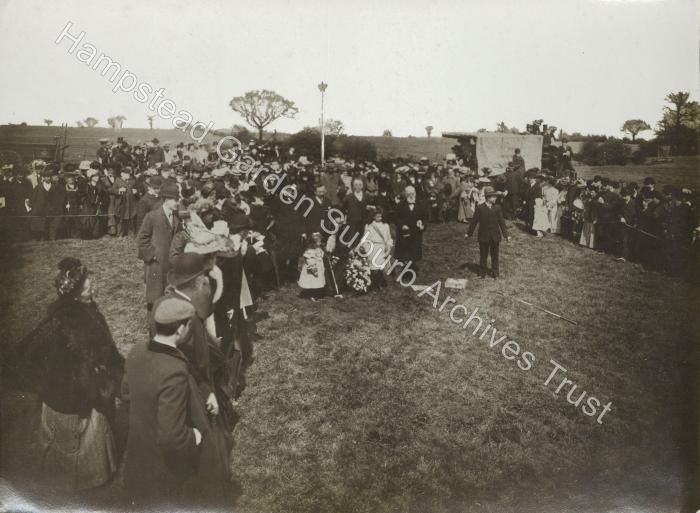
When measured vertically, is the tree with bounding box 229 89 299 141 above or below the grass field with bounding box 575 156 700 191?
above

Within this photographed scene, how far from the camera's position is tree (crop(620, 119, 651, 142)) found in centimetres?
566

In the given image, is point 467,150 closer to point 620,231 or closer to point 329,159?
point 329,159

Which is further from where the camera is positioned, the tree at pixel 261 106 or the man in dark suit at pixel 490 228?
the man in dark suit at pixel 490 228

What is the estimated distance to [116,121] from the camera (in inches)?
204

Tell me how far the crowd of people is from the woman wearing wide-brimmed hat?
10 mm

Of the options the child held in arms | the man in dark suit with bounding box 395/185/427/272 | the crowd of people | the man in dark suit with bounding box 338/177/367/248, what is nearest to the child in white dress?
the crowd of people

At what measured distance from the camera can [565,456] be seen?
14.4 feet

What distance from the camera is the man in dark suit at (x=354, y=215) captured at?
779cm

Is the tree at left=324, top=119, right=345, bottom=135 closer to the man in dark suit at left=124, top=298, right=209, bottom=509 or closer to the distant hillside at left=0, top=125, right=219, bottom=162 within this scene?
the distant hillside at left=0, top=125, right=219, bottom=162

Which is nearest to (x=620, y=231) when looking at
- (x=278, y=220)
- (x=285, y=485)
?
(x=278, y=220)

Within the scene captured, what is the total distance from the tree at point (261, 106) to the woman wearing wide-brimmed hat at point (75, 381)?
259 centimetres

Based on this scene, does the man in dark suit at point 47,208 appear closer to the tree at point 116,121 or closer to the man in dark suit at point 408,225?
the tree at point 116,121

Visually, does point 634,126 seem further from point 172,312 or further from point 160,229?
point 172,312

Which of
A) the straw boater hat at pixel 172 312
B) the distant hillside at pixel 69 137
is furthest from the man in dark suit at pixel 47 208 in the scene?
the straw boater hat at pixel 172 312
